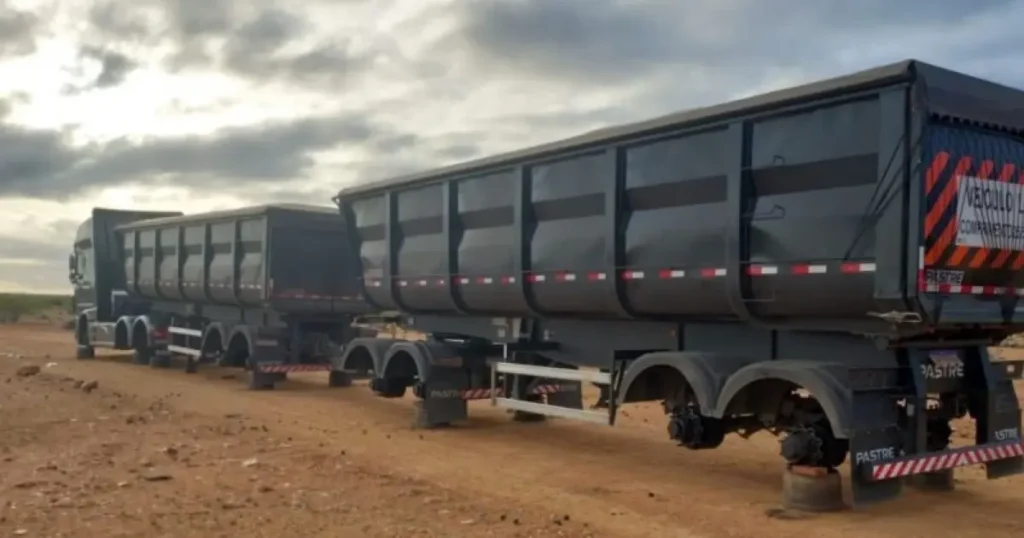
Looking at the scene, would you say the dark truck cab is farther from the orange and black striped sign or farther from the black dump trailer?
the orange and black striped sign

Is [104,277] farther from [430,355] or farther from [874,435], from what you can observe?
[874,435]

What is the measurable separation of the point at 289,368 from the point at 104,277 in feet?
29.4

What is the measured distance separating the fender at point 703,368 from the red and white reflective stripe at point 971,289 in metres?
1.79

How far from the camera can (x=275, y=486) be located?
816cm

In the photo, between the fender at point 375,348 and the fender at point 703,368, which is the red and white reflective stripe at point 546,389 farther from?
the fender at point 703,368

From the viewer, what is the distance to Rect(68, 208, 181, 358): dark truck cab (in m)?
23.0

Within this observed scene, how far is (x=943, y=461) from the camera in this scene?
7.58 meters

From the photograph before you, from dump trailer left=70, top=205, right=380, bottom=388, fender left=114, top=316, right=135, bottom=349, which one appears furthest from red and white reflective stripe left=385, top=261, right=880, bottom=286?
fender left=114, top=316, right=135, bottom=349

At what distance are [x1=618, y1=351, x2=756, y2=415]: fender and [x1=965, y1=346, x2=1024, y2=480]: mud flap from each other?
176cm

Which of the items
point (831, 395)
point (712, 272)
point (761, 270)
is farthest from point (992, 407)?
point (712, 272)

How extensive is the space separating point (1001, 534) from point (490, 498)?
12.1ft

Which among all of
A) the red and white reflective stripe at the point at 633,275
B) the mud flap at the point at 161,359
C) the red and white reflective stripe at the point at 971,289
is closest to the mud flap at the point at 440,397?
the red and white reflective stripe at the point at 633,275

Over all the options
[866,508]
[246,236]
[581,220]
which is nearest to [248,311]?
[246,236]

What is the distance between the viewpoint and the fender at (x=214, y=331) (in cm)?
1783
